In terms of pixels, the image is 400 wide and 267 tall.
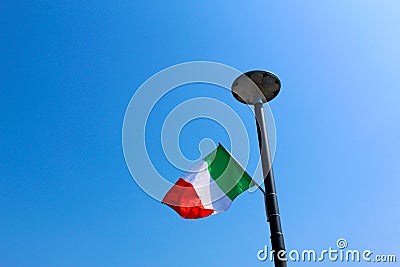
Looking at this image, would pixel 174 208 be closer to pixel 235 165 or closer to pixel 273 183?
pixel 235 165

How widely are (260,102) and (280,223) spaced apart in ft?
9.35

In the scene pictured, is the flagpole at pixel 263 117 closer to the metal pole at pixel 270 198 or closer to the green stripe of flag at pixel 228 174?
the metal pole at pixel 270 198

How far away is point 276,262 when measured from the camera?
6730 millimetres

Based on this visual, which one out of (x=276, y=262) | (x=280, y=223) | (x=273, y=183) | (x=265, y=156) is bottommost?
(x=276, y=262)

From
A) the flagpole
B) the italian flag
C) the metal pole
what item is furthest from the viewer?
the italian flag

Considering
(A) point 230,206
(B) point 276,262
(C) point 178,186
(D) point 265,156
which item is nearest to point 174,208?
(C) point 178,186

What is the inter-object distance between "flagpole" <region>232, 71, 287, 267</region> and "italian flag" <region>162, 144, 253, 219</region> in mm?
905

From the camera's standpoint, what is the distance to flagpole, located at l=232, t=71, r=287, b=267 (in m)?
7.14

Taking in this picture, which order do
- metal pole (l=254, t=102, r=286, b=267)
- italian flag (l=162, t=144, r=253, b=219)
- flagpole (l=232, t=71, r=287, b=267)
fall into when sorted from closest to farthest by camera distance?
1. metal pole (l=254, t=102, r=286, b=267)
2. flagpole (l=232, t=71, r=287, b=267)
3. italian flag (l=162, t=144, r=253, b=219)

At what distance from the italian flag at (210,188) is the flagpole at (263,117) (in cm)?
90

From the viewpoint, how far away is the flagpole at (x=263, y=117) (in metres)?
7.14

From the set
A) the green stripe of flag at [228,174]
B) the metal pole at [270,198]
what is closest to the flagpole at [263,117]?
the metal pole at [270,198]

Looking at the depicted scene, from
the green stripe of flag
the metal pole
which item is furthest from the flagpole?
the green stripe of flag

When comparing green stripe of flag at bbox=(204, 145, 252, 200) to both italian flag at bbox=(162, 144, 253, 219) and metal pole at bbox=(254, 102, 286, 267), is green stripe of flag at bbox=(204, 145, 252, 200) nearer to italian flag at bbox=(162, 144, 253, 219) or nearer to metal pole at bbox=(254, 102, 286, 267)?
italian flag at bbox=(162, 144, 253, 219)
